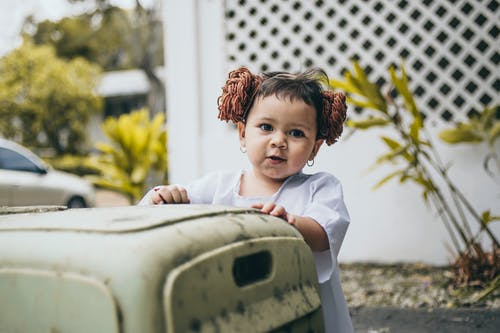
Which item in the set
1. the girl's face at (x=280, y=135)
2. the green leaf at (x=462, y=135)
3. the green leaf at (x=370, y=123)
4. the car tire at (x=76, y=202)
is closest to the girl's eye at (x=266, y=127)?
the girl's face at (x=280, y=135)

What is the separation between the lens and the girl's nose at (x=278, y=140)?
62.9 inches

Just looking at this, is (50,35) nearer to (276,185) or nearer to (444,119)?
(444,119)

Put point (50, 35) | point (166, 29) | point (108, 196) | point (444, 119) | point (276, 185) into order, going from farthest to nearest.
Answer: point (50, 35)
point (108, 196)
point (166, 29)
point (444, 119)
point (276, 185)

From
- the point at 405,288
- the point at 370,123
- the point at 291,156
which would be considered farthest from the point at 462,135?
the point at 291,156

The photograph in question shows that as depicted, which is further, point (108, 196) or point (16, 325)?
point (108, 196)

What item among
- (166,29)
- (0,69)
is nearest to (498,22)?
(166,29)

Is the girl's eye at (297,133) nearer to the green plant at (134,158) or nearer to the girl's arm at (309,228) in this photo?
the girl's arm at (309,228)

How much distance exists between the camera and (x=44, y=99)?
15.1 m

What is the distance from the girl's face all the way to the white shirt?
7 cm

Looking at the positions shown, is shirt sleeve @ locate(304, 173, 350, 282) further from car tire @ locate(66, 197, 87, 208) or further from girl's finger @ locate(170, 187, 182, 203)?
car tire @ locate(66, 197, 87, 208)

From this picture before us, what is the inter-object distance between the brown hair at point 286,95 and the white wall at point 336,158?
8.38 feet

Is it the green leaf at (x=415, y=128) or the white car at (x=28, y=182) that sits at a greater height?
the green leaf at (x=415, y=128)

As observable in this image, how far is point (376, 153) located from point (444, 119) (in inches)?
26.6

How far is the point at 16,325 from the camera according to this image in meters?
1.05
